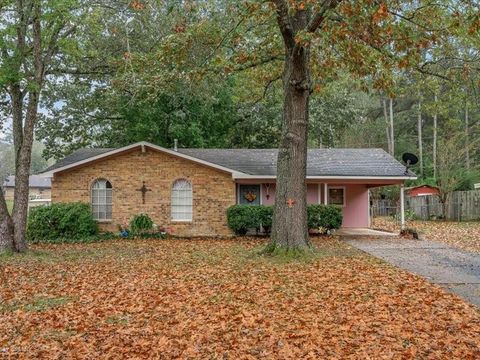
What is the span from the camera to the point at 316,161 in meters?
19.1

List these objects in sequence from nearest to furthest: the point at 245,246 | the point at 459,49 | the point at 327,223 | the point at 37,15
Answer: the point at 37,15
the point at 459,49
the point at 245,246
the point at 327,223

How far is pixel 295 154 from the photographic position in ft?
36.0

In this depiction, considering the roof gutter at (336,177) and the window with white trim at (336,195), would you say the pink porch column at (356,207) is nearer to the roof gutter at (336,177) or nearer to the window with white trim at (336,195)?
the window with white trim at (336,195)

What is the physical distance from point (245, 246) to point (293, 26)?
21.9 ft

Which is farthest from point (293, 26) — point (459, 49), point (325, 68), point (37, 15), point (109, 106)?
point (109, 106)

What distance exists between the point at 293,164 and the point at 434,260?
161 inches

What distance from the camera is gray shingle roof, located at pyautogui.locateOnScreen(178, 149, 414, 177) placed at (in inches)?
692

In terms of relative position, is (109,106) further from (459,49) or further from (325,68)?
(459,49)

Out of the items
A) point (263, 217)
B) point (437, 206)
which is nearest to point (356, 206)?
point (263, 217)

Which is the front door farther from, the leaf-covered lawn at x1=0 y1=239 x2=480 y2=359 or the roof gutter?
the leaf-covered lawn at x1=0 y1=239 x2=480 y2=359

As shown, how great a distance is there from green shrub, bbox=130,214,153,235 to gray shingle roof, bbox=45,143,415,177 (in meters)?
3.22

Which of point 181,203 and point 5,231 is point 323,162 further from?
point 5,231

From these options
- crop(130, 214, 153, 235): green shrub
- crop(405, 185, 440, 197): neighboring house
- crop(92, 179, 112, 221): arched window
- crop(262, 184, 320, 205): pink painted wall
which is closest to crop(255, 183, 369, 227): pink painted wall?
crop(262, 184, 320, 205): pink painted wall

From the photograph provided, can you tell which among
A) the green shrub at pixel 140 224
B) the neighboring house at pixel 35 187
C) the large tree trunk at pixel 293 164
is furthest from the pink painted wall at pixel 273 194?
the neighboring house at pixel 35 187
